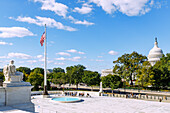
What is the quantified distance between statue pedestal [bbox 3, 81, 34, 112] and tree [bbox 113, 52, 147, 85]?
56.1 m

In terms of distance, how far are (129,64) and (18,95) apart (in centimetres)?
5848

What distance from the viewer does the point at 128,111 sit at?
74.2ft

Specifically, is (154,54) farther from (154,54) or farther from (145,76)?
(145,76)

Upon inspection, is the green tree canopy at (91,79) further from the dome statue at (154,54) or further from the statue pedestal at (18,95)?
the dome statue at (154,54)

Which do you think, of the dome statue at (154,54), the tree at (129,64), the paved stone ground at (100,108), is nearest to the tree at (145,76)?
the tree at (129,64)

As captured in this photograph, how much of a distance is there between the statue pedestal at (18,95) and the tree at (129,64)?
56.1 metres

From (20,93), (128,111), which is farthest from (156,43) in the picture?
(20,93)

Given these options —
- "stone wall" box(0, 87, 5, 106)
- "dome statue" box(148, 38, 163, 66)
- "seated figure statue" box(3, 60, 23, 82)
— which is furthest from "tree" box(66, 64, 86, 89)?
"stone wall" box(0, 87, 5, 106)

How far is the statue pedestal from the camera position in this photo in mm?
9977

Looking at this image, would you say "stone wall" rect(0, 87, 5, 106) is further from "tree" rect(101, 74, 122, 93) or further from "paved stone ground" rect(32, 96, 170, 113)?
"tree" rect(101, 74, 122, 93)

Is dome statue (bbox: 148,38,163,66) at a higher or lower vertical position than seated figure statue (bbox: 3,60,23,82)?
higher

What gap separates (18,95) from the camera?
1045 centimetres

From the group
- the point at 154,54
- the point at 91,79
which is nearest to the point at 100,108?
the point at 91,79

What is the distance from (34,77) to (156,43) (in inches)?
3554
